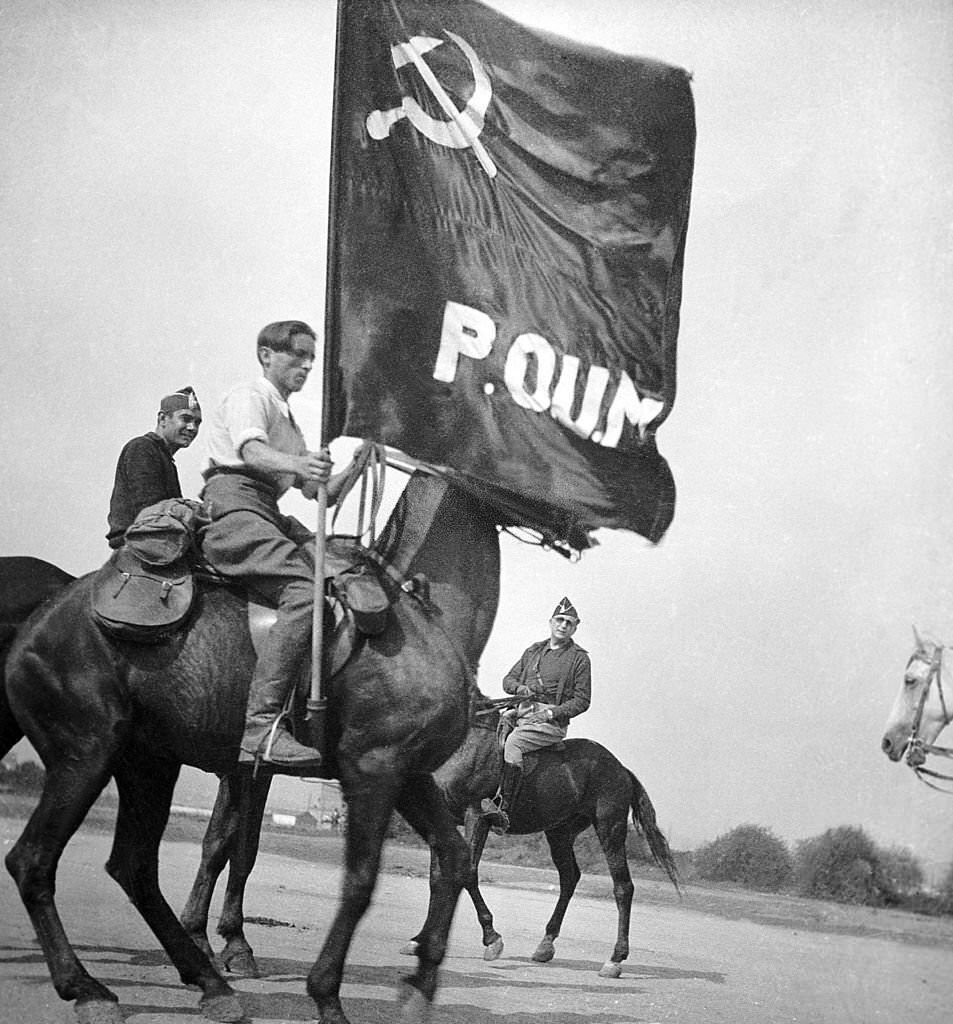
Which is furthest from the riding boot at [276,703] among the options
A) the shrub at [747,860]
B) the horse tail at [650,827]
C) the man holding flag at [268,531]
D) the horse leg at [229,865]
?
the shrub at [747,860]

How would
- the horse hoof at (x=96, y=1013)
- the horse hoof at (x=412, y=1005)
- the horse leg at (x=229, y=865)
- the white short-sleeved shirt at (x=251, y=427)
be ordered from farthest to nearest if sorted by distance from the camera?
the horse leg at (x=229, y=865)
the white short-sleeved shirt at (x=251, y=427)
the horse hoof at (x=412, y=1005)
the horse hoof at (x=96, y=1013)

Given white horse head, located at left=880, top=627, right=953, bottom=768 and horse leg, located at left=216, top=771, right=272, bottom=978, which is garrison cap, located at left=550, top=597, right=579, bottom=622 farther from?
white horse head, located at left=880, top=627, right=953, bottom=768

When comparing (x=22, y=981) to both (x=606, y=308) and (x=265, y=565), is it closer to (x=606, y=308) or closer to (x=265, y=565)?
(x=265, y=565)

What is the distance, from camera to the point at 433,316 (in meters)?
5.57

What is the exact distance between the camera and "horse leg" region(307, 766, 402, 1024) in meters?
4.74

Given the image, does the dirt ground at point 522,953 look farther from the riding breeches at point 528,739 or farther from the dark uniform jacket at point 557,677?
the dark uniform jacket at point 557,677

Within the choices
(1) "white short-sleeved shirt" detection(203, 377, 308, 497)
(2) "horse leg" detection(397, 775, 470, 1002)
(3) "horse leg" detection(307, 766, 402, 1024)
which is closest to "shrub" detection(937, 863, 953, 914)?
(2) "horse leg" detection(397, 775, 470, 1002)

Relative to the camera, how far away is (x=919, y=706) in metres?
6.00

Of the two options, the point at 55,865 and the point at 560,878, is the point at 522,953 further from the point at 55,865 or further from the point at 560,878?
the point at 55,865

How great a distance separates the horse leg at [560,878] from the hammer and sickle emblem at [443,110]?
2585 millimetres

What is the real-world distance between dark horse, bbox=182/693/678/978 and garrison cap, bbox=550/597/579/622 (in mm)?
428

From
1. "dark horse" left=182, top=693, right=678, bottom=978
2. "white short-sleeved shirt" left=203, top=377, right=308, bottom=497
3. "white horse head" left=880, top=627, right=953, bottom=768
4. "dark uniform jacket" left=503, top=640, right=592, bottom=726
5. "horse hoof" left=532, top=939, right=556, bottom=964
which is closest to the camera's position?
"white short-sleeved shirt" left=203, top=377, right=308, bottom=497

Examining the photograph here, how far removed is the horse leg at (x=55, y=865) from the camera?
179 inches

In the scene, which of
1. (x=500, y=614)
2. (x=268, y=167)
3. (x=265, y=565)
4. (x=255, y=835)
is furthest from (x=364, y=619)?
(x=268, y=167)
